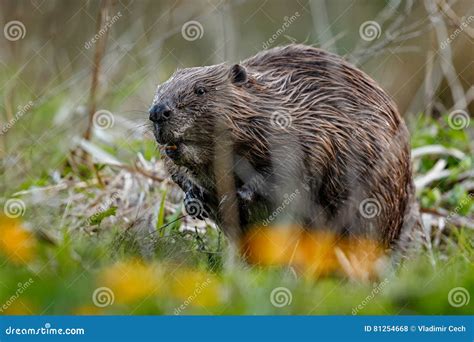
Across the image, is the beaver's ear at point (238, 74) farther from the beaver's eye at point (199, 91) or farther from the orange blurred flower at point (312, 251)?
the orange blurred flower at point (312, 251)

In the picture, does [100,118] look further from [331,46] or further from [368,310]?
[368,310]

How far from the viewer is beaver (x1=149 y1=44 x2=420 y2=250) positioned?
15.0 feet

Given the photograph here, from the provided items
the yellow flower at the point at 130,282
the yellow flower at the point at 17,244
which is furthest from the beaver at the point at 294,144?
the yellow flower at the point at 130,282

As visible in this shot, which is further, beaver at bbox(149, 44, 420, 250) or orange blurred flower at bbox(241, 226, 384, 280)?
beaver at bbox(149, 44, 420, 250)

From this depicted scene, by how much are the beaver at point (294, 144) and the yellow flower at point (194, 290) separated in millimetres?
1118

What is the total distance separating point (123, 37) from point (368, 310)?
3783 mm

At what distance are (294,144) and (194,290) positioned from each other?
159 centimetres

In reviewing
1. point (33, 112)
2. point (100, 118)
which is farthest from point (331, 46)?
point (33, 112)

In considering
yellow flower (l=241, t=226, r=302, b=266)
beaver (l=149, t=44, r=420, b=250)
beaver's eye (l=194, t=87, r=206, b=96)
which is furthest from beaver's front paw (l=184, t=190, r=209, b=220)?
beaver's eye (l=194, t=87, r=206, b=96)

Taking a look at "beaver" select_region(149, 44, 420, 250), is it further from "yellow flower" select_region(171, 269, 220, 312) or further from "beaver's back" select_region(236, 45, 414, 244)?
"yellow flower" select_region(171, 269, 220, 312)

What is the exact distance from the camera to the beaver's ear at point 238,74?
4.73 metres

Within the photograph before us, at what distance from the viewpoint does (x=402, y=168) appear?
4902 millimetres

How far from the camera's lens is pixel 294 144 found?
472cm

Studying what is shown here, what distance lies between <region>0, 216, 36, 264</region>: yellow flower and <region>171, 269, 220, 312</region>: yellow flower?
1.66 ft
